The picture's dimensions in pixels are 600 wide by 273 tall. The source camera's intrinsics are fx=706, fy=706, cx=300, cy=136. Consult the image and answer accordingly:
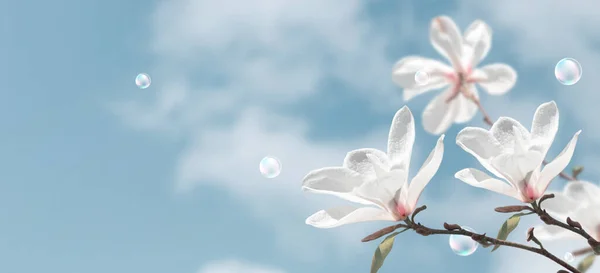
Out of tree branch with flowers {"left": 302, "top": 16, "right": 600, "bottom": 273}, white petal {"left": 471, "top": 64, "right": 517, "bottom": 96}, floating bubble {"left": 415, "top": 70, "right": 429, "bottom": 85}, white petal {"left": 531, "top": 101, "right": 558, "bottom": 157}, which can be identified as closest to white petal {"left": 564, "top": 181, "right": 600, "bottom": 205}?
tree branch with flowers {"left": 302, "top": 16, "right": 600, "bottom": 273}

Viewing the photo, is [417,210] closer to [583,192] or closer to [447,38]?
[583,192]

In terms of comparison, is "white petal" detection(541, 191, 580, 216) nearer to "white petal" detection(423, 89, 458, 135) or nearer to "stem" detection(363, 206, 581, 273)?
"stem" detection(363, 206, 581, 273)

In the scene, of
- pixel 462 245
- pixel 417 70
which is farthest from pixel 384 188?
pixel 417 70

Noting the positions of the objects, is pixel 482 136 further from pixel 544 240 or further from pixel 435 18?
pixel 435 18

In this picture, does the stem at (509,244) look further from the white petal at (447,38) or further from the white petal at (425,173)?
the white petal at (447,38)

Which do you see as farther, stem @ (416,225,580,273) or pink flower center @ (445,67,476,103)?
pink flower center @ (445,67,476,103)

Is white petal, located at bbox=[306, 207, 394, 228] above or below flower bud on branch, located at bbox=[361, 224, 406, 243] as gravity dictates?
above
